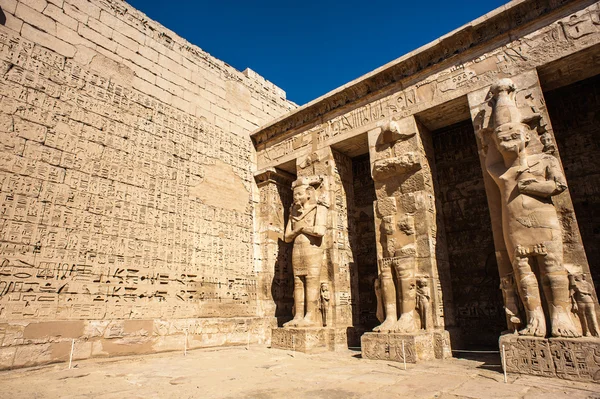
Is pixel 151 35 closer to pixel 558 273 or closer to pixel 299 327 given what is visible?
pixel 299 327

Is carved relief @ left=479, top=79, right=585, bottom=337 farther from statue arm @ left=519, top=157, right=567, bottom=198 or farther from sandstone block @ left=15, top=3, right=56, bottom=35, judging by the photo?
sandstone block @ left=15, top=3, right=56, bottom=35

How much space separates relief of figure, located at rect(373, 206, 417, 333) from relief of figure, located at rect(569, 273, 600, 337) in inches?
83.2

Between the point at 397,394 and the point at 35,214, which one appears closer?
the point at 397,394

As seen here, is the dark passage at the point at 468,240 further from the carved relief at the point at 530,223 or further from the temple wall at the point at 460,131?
the carved relief at the point at 530,223

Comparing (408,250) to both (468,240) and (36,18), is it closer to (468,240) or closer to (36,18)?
(468,240)

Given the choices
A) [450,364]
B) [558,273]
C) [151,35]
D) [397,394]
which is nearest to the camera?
[397,394]

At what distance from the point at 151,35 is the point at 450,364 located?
325 inches

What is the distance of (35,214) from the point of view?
5508mm

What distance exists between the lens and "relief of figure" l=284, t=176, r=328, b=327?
23.3ft

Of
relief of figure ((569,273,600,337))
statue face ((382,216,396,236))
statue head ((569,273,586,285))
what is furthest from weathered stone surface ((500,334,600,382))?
statue face ((382,216,396,236))

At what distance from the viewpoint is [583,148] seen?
22.1ft

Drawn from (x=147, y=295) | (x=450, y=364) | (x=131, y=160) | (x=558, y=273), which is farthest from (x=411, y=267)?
(x=131, y=160)

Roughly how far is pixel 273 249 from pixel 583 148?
6.50 m

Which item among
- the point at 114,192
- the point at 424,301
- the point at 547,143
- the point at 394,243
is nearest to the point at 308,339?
the point at 424,301
